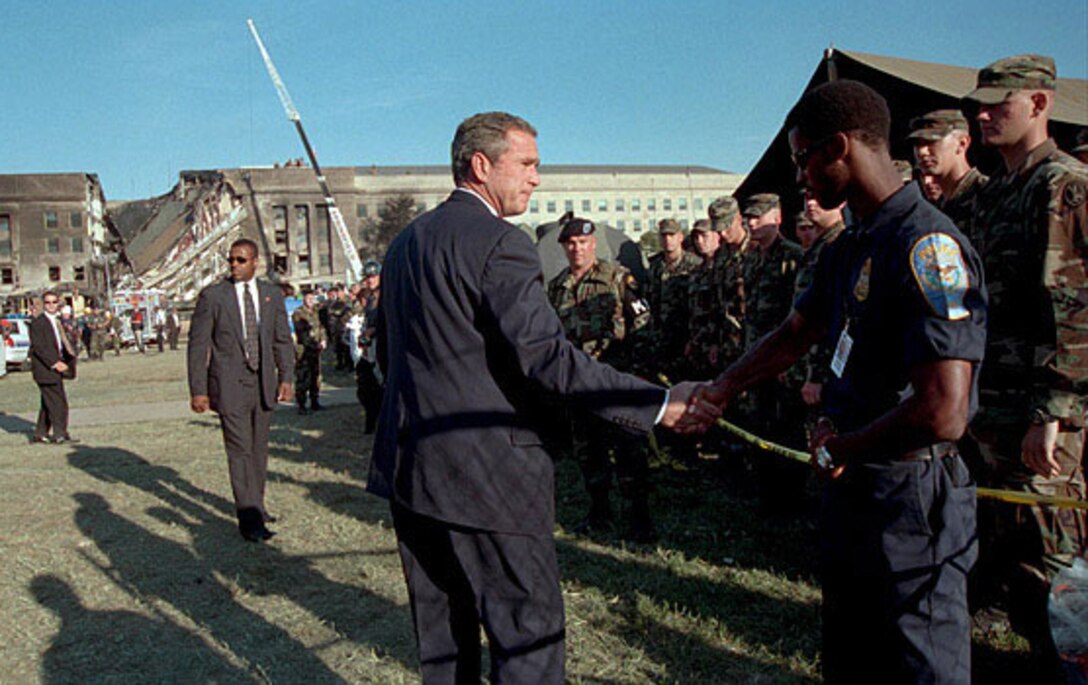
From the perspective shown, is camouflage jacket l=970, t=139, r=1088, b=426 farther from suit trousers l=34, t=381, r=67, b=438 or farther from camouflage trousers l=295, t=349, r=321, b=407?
suit trousers l=34, t=381, r=67, b=438

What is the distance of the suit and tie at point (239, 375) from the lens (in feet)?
20.5

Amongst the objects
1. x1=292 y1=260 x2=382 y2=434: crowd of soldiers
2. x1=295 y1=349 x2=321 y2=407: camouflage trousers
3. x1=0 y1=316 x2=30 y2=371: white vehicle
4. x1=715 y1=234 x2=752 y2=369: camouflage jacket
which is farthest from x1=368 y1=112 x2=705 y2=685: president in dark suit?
x1=0 y1=316 x2=30 y2=371: white vehicle

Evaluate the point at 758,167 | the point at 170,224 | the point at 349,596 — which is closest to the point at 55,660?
the point at 349,596

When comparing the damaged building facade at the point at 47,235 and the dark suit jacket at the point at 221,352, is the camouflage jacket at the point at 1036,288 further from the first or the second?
the damaged building facade at the point at 47,235

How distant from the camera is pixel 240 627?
178 inches

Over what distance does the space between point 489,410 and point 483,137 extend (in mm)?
912

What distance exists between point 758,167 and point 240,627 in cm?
930

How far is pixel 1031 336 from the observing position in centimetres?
310

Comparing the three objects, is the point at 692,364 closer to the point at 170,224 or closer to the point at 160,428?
the point at 160,428

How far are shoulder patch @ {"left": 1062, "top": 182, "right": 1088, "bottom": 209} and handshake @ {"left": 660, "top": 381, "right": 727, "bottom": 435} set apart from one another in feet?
4.79

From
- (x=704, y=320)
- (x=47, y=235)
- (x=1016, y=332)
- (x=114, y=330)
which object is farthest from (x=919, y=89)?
(x=47, y=235)

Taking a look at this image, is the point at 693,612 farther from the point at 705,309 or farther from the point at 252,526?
the point at 705,309

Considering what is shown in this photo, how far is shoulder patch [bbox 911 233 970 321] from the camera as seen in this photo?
1889 mm

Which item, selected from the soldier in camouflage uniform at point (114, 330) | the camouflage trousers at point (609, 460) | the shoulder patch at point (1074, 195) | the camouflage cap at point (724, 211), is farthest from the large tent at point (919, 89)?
the soldier in camouflage uniform at point (114, 330)
